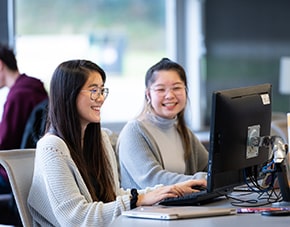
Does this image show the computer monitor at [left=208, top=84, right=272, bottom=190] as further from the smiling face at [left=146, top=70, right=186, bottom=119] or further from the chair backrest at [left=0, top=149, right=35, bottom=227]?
the smiling face at [left=146, top=70, right=186, bottom=119]

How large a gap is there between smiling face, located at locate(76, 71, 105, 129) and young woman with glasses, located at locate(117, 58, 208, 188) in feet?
2.03

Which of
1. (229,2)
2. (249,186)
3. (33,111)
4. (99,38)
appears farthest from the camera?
(229,2)

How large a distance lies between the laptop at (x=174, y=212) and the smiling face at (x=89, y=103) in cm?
46

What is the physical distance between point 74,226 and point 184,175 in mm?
906

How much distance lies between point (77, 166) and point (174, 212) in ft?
1.65

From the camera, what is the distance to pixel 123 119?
6.83 metres

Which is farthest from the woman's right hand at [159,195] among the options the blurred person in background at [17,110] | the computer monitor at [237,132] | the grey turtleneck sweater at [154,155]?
the blurred person in background at [17,110]

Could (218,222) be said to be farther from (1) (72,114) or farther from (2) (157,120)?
(2) (157,120)

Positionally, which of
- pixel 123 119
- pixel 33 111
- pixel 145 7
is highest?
pixel 145 7

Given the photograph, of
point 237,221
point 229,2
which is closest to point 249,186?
point 237,221

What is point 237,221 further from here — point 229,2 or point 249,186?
point 229,2

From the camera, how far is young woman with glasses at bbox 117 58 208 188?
3561mm

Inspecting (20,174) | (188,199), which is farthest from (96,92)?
(188,199)

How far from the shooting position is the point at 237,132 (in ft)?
8.89
